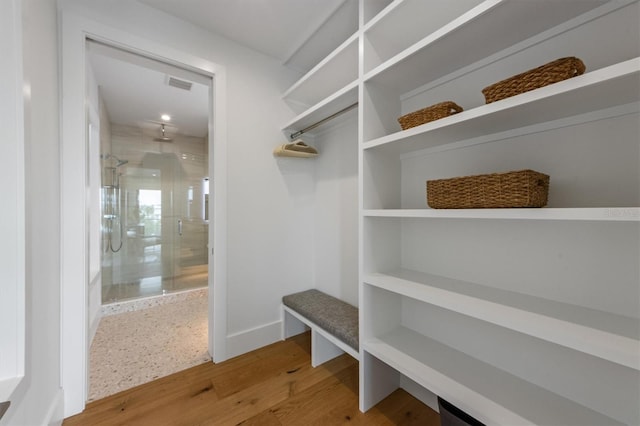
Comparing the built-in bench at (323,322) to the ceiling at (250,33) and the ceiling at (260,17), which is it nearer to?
the ceiling at (250,33)

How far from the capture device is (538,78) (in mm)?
821

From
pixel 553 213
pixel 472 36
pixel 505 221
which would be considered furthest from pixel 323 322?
pixel 472 36

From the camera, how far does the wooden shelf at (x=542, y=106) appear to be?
70cm

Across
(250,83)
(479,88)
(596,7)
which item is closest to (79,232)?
(250,83)

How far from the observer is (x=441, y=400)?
1.08 m

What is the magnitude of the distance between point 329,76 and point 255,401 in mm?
2270

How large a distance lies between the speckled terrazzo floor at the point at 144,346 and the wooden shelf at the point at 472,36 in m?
2.45

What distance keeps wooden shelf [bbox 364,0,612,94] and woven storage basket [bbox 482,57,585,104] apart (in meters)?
0.29

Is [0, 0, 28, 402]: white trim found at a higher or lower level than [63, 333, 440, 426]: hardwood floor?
higher

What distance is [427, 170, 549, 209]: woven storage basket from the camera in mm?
840

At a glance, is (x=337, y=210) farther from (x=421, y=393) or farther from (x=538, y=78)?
(x=538, y=78)

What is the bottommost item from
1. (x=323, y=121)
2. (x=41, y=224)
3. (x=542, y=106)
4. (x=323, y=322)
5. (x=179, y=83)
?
(x=323, y=322)

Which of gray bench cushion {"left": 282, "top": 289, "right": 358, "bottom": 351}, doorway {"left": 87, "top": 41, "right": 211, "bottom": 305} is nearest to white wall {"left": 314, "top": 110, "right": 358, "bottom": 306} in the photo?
gray bench cushion {"left": 282, "top": 289, "right": 358, "bottom": 351}

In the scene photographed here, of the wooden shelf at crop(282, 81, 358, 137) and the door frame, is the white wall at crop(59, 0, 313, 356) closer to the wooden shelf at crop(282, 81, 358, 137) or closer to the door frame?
the wooden shelf at crop(282, 81, 358, 137)
